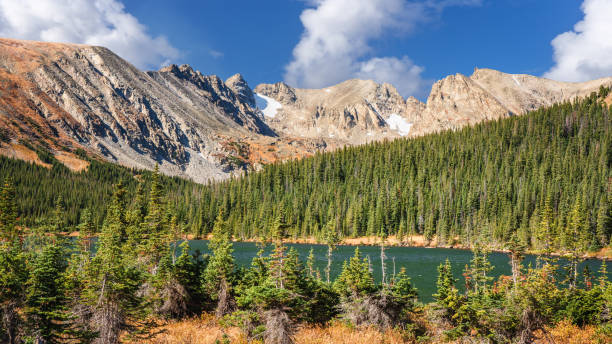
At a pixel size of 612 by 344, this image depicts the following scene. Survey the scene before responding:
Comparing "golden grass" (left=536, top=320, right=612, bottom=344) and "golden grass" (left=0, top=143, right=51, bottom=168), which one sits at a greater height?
"golden grass" (left=0, top=143, right=51, bottom=168)

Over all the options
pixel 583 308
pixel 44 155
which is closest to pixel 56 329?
pixel 583 308

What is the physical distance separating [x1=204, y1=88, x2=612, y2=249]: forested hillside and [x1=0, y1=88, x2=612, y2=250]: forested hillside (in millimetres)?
467

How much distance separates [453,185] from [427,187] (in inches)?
384

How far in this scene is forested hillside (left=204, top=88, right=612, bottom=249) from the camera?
350ft

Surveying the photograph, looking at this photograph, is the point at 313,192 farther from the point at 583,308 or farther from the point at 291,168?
the point at 583,308

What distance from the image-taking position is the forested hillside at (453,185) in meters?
107

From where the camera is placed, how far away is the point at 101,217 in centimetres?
13638

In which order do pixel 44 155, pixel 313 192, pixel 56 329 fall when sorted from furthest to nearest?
pixel 44 155
pixel 313 192
pixel 56 329

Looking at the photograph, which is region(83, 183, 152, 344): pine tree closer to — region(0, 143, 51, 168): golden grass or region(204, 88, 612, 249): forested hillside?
region(204, 88, 612, 249): forested hillside

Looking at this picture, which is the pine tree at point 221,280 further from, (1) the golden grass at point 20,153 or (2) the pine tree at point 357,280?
(1) the golden grass at point 20,153

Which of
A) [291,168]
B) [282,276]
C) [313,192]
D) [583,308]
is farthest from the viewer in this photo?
[291,168]

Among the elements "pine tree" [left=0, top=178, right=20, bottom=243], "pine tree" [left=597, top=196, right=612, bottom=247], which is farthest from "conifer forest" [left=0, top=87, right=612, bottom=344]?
"pine tree" [left=597, top=196, right=612, bottom=247]

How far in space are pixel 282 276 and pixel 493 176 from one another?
133m

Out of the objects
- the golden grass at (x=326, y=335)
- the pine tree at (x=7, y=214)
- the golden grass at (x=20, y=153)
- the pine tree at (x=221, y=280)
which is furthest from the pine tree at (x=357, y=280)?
the golden grass at (x=20, y=153)
